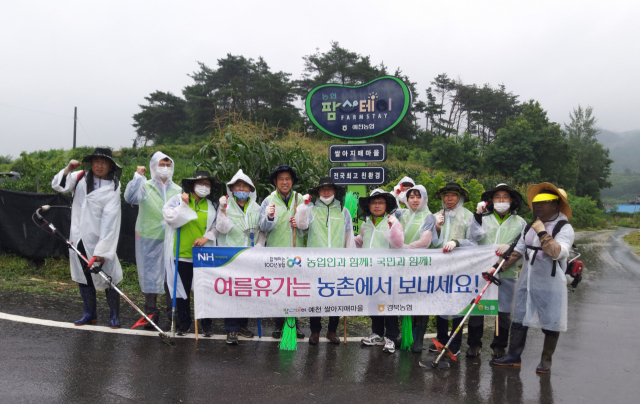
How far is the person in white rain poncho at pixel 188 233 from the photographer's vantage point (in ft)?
17.6

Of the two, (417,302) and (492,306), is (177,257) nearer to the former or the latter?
(417,302)

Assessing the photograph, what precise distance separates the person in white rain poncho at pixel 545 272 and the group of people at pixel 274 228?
126 millimetres

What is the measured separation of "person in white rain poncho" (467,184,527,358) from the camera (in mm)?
5145

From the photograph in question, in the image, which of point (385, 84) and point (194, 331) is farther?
point (385, 84)

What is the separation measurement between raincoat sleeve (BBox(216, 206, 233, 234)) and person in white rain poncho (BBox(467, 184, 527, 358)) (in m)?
2.73

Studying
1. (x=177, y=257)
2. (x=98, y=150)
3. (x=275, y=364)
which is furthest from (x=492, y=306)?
(x=98, y=150)

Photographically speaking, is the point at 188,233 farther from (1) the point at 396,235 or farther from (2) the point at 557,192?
(2) the point at 557,192

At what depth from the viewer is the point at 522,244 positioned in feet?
16.1

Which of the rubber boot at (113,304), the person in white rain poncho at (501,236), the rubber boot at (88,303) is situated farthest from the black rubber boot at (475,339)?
the rubber boot at (88,303)

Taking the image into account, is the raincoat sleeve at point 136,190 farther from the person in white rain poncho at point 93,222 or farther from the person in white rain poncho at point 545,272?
the person in white rain poncho at point 545,272

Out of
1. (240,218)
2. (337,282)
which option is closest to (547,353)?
(337,282)

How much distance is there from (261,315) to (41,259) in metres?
5.15

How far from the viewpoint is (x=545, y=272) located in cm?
460

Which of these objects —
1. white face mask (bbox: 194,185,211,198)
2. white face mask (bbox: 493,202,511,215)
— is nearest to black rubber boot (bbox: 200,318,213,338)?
white face mask (bbox: 194,185,211,198)
